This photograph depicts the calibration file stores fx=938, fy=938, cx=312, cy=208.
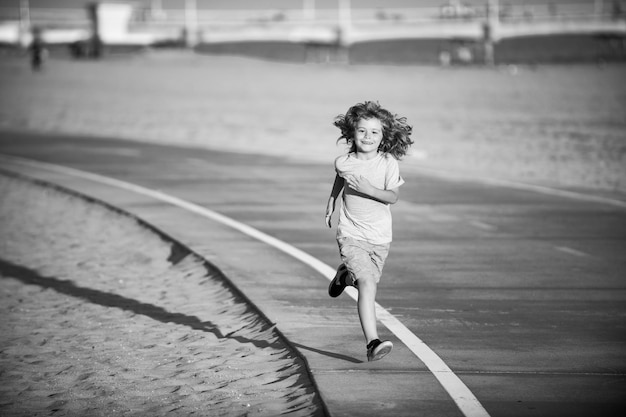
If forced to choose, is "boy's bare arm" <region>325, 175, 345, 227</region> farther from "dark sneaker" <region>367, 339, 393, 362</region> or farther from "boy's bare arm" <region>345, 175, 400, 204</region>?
"dark sneaker" <region>367, 339, 393, 362</region>

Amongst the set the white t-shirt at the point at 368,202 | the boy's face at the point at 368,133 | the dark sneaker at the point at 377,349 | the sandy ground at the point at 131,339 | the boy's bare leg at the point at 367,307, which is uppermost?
the boy's face at the point at 368,133

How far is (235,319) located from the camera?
859cm

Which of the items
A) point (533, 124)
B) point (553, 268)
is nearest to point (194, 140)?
point (533, 124)

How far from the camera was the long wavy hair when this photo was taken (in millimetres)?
6605

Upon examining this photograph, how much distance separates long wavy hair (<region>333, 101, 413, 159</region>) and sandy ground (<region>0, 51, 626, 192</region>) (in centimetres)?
1127

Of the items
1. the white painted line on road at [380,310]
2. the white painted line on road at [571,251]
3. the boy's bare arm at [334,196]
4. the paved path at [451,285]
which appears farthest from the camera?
the white painted line on road at [571,251]

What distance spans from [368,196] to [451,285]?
3.09 m

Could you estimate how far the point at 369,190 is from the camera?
6.49m

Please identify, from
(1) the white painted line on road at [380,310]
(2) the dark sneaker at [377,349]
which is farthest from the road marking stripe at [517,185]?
(2) the dark sneaker at [377,349]

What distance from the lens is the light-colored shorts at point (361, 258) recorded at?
6.64 metres

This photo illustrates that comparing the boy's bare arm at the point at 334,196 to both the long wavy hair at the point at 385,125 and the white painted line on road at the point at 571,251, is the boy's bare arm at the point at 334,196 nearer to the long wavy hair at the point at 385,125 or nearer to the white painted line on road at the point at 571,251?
the long wavy hair at the point at 385,125

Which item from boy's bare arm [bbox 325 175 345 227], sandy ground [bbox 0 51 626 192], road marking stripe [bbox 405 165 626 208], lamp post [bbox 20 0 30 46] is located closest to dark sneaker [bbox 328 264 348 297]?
boy's bare arm [bbox 325 175 345 227]

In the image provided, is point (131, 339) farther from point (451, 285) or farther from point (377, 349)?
point (451, 285)

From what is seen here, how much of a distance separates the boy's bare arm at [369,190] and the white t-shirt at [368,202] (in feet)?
0.20
